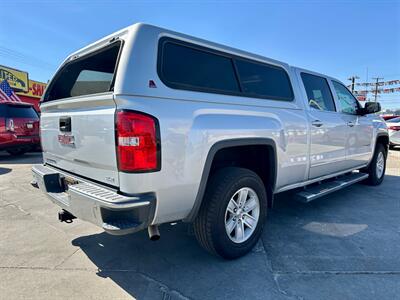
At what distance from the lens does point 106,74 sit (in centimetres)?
265

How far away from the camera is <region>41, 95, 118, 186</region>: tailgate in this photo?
2293 mm

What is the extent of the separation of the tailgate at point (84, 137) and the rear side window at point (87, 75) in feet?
0.63

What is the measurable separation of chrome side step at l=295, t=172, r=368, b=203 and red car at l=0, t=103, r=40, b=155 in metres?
8.37

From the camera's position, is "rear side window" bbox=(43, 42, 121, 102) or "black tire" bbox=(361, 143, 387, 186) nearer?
"rear side window" bbox=(43, 42, 121, 102)

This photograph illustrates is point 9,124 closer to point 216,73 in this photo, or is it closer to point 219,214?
point 216,73

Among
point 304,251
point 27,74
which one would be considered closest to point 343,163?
point 304,251

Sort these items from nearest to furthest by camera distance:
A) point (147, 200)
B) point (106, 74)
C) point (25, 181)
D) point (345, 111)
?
point (147, 200) < point (106, 74) < point (345, 111) < point (25, 181)

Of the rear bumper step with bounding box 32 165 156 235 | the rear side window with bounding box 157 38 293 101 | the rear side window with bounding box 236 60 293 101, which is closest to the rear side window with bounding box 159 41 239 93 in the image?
the rear side window with bounding box 157 38 293 101

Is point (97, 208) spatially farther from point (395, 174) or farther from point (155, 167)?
point (395, 174)

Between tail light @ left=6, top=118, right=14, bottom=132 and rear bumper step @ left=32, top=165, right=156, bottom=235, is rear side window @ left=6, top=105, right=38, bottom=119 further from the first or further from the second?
rear bumper step @ left=32, top=165, right=156, bottom=235

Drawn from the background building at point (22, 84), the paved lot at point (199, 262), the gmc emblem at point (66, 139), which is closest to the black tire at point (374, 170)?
the paved lot at point (199, 262)

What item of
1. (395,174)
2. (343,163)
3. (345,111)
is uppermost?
(345,111)

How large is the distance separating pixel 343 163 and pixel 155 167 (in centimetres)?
368

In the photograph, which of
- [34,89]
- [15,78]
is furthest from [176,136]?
[34,89]
